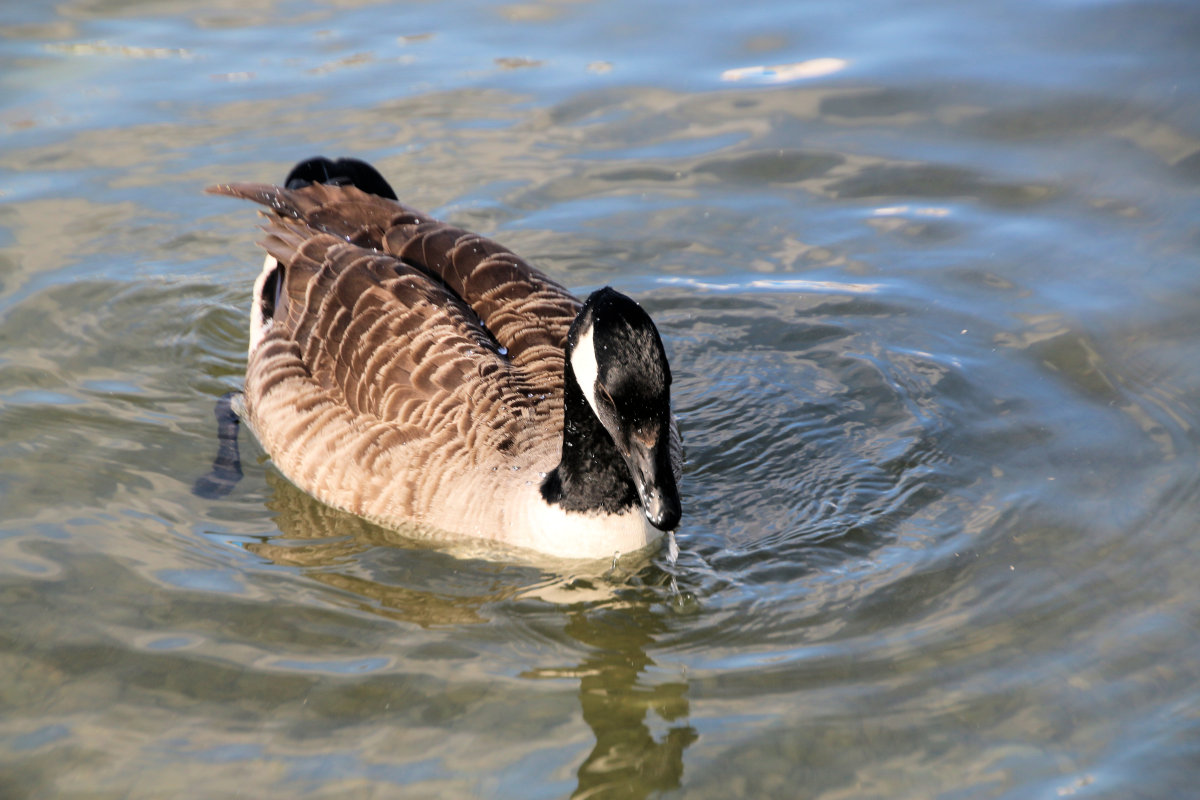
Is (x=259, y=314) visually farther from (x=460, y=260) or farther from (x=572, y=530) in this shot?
(x=572, y=530)

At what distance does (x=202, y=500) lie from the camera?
7.23 metres

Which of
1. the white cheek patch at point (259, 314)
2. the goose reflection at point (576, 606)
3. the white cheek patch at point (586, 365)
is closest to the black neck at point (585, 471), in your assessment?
the white cheek patch at point (586, 365)

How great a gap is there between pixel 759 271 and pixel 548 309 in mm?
2751

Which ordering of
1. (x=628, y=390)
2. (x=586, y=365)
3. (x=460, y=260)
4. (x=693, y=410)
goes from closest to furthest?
(x=628, y=390) → (x=586, y=365) → (x=460, y=260) → (x=693, y=410)

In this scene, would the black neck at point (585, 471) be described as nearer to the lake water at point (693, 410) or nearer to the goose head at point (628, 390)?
the goose head at point (628, 390)

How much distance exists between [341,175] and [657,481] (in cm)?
381

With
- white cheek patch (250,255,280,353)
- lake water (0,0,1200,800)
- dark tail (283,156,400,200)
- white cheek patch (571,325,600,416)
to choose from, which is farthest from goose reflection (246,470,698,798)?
dark tail (283,156,400,200)

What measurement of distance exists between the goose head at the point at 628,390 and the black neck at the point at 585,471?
0.4 inches

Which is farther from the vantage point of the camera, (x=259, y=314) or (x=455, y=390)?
(x=259, y=314)

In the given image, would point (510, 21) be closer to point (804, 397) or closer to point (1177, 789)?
point (804, 397)

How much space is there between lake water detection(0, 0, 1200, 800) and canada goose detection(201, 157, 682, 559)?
0.32m

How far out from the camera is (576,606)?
641 centimetres

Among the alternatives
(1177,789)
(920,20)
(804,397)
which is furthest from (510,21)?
(1177,789)

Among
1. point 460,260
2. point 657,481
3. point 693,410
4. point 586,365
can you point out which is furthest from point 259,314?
point 657,481
